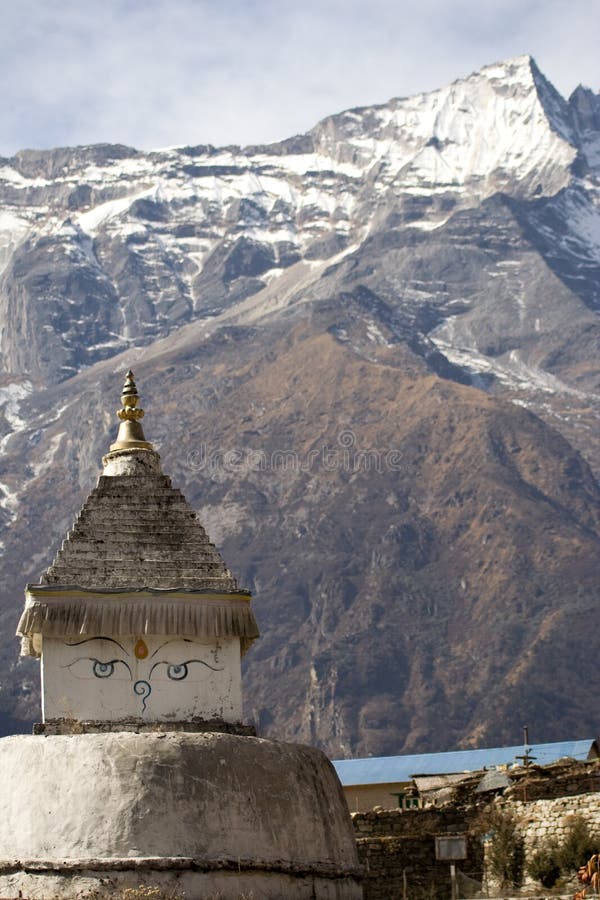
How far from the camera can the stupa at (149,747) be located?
2555 cm

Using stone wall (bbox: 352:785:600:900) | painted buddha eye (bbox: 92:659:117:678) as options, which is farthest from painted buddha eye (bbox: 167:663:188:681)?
stone wall (bbox: 352:785:600:900)

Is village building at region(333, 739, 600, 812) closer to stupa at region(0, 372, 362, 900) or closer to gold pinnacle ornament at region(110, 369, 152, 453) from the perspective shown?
gold pinnacle ornament at region(110, 369, 152, 453)

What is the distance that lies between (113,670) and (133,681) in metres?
0.30

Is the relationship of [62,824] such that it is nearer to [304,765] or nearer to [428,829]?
[304,765]

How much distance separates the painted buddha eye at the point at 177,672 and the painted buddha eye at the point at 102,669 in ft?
2.50

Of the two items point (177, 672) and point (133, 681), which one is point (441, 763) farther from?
point (133, 681)

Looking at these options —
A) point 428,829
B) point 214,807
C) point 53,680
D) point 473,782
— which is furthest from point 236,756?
point 473,782

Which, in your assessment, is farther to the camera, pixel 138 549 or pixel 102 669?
pixel 138 549

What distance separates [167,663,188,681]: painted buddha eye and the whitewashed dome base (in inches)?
90.5

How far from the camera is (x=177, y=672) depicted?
1144 inches

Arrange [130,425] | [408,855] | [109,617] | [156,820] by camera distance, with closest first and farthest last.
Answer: [156,820], [109,617], [130,425], [408,855]

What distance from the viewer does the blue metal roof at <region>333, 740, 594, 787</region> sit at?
200 ft

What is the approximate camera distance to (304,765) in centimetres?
2755

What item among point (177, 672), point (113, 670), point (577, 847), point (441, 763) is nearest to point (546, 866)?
point (577, 847)
